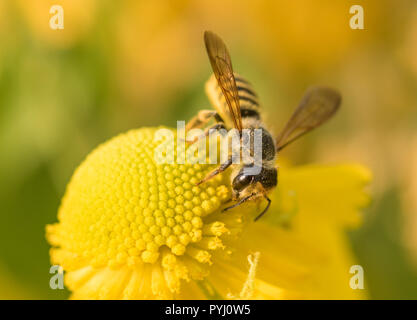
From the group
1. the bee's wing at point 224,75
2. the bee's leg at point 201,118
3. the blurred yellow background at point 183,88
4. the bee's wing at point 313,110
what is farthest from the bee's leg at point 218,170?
the blurred yellow background at point 183,88

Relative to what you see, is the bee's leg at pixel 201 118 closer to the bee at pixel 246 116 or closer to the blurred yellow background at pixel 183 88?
the bee at pixel 246 116

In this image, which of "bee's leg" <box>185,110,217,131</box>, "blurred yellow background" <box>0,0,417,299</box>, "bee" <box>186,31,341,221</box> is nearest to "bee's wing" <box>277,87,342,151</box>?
"bee" <box>186,31,341,221</box>

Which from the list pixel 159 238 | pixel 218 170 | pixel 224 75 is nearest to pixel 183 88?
pixel 224 75

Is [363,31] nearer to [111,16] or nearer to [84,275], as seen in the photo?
[111,16]

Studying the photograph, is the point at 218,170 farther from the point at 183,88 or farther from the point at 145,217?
the point at 183,88

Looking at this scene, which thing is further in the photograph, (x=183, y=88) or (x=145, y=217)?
(x=183, y=88)

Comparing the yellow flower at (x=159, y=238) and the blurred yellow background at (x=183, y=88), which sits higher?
the blurred yellow background at (x=183, y=88)
